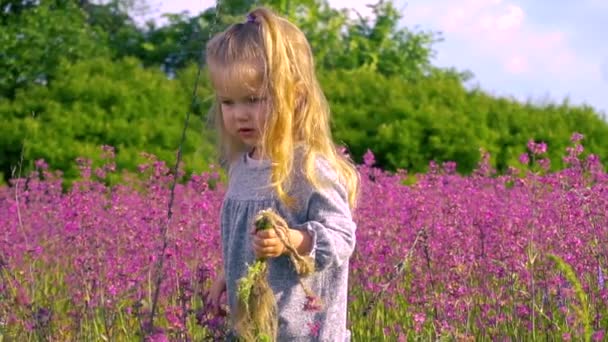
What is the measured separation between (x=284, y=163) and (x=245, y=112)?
168 mm

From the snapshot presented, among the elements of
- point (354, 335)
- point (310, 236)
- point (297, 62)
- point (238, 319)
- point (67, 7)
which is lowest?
point (354, 335)

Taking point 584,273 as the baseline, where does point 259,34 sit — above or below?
above

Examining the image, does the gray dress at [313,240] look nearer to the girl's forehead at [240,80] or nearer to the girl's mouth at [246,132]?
the girl's mouth at [246,132]

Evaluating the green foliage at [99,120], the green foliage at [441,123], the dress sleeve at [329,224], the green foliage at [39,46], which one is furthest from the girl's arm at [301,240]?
the green foliage at [39,46]

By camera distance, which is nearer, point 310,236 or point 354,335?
point 310,236

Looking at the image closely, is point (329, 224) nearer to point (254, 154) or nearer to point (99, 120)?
point (254, 154)

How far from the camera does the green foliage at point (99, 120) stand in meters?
11.6

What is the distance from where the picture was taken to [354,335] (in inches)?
189

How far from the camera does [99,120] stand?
12312mm

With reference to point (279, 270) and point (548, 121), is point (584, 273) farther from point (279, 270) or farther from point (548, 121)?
point (548, 121)

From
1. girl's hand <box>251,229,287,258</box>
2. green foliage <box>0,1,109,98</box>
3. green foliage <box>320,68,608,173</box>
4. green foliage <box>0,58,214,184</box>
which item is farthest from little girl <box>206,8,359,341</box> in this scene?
green foliage <box>0,1,109,98</box>

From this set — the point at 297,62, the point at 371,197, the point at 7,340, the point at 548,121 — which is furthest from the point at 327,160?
the point at 548,121

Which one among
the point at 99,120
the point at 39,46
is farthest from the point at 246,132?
the point at 39,46

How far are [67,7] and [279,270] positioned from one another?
1457 cm
